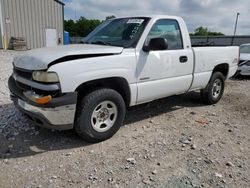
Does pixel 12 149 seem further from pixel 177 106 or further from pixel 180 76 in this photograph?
pixel 177 106

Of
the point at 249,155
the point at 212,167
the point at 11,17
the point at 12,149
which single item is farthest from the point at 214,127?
the point at 11,17

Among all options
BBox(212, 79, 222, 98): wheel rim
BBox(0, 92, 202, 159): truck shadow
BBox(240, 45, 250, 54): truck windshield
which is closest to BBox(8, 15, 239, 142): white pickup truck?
BBox(0, 92, 202, 159): truck shadow

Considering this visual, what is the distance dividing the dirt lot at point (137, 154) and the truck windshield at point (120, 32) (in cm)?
149

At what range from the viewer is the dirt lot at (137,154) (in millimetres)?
2711

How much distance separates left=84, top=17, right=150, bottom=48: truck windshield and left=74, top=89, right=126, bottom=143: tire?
884mm

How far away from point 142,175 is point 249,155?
1627mm

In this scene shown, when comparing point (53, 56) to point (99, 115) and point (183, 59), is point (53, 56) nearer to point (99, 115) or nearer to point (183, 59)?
point (99, 115)

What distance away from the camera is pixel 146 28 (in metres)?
3.85

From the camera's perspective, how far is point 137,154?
3.26 metres

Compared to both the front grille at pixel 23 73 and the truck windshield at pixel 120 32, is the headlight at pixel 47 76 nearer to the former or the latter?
the front grille at pixel 23 73

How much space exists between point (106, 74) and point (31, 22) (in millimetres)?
18542

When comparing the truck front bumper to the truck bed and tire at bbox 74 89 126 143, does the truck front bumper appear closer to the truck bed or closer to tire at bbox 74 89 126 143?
tire at bbox 74 89 126 143

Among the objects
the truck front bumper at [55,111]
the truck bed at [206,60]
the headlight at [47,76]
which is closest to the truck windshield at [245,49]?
the truck bed at [206,60]

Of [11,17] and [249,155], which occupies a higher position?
[11,17]
